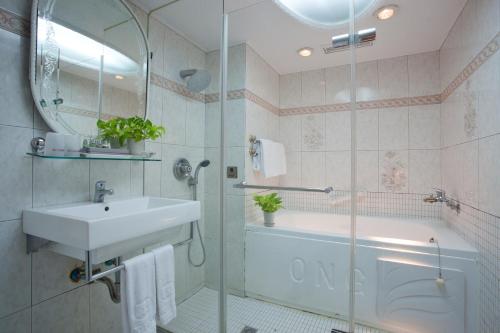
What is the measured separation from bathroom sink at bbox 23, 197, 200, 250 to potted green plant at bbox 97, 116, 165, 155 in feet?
1.14

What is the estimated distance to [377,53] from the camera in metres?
1.67

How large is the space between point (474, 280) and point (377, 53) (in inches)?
62.1

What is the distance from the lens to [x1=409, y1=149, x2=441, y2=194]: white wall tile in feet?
6.15

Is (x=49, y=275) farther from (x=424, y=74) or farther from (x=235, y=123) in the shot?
(x=424, y=74)

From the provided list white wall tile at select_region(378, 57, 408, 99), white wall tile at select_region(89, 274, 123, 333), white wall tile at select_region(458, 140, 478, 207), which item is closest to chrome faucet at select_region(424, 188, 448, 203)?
white wall tile at select_region(458, 140, 478, 207)

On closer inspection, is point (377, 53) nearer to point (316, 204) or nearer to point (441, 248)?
point (316, 204)

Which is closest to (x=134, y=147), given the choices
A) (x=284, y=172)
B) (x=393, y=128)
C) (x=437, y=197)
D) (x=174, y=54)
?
(x=174, y=54)

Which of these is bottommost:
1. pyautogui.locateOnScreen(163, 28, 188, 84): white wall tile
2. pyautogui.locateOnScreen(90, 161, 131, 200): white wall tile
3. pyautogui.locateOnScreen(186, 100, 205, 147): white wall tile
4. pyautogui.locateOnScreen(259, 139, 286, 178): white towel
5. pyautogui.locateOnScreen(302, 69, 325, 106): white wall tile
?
pyautogui.locateOnScreen(90, 161, 131, 200): white wall tile

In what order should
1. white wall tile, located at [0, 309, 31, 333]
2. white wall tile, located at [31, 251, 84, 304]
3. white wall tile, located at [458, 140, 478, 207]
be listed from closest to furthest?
white wall tile, located at [0, 309, 31, 333] → white wall tile, located at [31, 251, 84, 304] → white wall tile, located at [458, 140, 478, 207]

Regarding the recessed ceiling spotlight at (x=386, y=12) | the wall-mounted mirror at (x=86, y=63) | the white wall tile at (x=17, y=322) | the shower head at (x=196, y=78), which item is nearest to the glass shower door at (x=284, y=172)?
the shower head at (x=196, y=78)

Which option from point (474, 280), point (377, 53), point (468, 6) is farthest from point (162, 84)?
point (474, 280)

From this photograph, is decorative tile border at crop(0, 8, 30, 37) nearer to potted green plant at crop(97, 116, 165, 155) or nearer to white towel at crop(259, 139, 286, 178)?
potted green plant at crop(97, 116, 165, 155)

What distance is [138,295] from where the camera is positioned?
3.69ft

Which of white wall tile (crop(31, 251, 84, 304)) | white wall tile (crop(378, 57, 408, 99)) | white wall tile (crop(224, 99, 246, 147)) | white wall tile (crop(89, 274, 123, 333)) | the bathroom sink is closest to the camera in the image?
the bathroom sink
